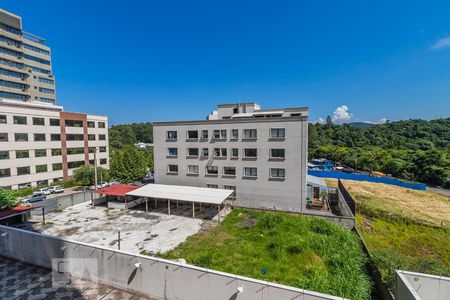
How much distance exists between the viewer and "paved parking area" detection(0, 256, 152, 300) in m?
8.45

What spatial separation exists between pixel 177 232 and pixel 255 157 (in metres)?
12.7

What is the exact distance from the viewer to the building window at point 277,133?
25.5 m

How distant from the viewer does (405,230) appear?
2545 centimetres

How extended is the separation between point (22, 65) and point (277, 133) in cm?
6515

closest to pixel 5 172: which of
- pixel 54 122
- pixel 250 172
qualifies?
pixel 54 122

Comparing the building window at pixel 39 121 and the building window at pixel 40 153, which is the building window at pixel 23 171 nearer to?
the building window at pixel 40 153

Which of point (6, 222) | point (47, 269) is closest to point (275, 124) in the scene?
point (47, 269)

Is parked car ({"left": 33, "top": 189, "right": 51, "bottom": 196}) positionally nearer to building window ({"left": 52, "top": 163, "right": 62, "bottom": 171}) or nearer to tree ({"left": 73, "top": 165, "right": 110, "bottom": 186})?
tree ({"left": 73, "top": 165, "right": 110, "bottom": 186})

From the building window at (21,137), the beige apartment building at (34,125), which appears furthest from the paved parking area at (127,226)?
the building window at (21,137)

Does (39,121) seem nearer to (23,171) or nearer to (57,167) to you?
(57,167)

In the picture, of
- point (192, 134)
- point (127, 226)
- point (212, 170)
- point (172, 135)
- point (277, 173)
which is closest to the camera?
point (127, 226)

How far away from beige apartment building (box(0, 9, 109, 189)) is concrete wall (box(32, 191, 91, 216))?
907 centimetres

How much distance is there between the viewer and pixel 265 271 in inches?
→ 540

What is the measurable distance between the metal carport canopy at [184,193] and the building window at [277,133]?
8.57m
